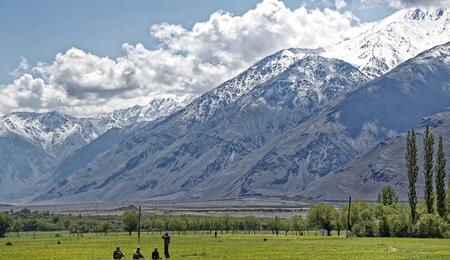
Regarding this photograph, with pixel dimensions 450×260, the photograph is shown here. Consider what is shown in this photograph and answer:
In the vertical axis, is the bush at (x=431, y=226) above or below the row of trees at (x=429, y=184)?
below

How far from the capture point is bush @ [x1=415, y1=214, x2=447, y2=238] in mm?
158000

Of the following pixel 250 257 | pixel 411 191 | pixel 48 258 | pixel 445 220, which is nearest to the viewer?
pixel 250 257

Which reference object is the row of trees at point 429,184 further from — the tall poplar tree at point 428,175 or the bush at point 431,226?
the bush at point 431,226

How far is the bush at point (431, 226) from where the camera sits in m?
158

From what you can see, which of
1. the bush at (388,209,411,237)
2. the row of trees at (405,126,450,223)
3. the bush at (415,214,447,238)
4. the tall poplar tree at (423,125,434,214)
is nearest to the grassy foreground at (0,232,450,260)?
the bush at (415,214,447,238)

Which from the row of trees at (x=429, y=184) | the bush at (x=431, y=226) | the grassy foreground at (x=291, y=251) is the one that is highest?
the row of trees at (x=429, y=184)

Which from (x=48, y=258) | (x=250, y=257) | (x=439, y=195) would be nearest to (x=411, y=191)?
(x=439, y=195)

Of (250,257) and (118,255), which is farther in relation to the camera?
(250,257)

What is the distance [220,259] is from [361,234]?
92.9 meters

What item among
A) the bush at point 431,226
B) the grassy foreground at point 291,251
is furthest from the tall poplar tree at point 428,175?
the grassy foreground at point 291,251

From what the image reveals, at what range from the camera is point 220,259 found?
301ft

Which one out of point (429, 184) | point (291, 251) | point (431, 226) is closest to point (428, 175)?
point (429, 184)

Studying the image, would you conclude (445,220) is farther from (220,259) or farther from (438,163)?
(220,259)

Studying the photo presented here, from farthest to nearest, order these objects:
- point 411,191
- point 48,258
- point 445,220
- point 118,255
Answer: point 411,191 → point 445,220 → point 48,258 → point 118,255
